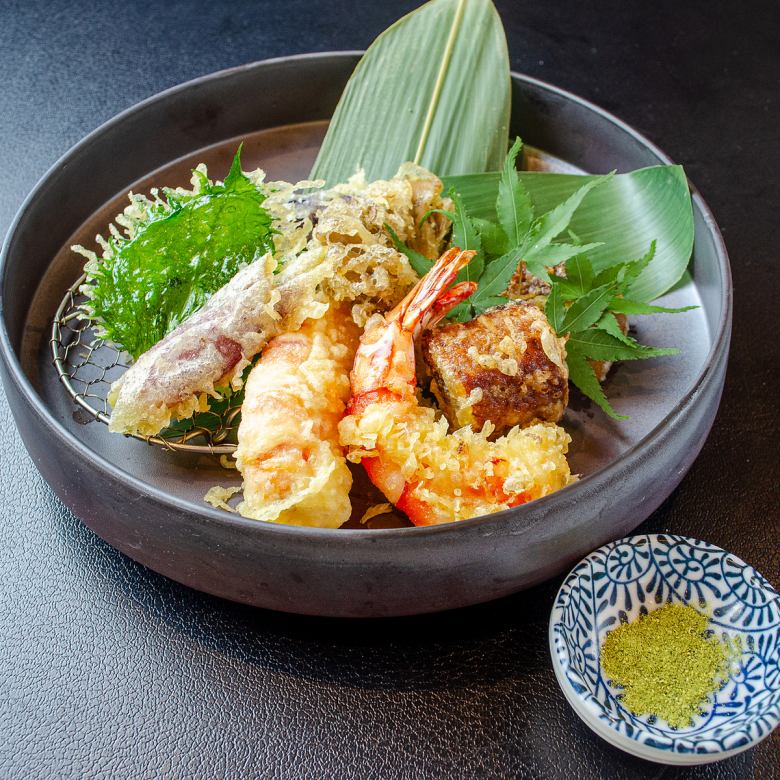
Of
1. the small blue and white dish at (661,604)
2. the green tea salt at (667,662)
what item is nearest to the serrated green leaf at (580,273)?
the small blue and white dish at (661,604)

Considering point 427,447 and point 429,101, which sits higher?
point 429,101

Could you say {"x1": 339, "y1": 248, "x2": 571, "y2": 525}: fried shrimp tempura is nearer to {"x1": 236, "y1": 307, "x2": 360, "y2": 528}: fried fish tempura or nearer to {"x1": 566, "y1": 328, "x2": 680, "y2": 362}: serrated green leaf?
{"x1": 236, "y1": 307, "x2": 360, "y2": 528}: fried fish tempura

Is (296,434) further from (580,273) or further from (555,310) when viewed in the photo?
(580,273)

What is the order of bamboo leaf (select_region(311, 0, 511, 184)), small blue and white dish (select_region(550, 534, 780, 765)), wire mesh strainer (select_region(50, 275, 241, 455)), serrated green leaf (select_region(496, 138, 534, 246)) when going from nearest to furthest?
1. small blue and white dish (select_region(550, 534, 780, 765))
2. wire mesh strainer (select_region(50, 275, 241, 455))
3. serrated green leaf (select_region(496, 138, 534, 246))
4. bamboo leaf (select_region(311, 0, 511, 184))

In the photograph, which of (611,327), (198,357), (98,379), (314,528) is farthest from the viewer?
(98,379)

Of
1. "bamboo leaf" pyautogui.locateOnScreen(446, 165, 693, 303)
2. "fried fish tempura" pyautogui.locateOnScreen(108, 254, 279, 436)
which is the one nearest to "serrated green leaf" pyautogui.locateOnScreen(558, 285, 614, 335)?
"bamboo leaf" pyautogui.locateOnScreen(446, 165, 693, 303)

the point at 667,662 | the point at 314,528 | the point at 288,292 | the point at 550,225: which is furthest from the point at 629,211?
the point at 314,528

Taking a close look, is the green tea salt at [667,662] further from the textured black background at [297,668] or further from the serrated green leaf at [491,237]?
the serrated green leaf at [491,237]

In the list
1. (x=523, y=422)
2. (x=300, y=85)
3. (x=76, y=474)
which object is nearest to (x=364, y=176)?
(x=300, y=85)
